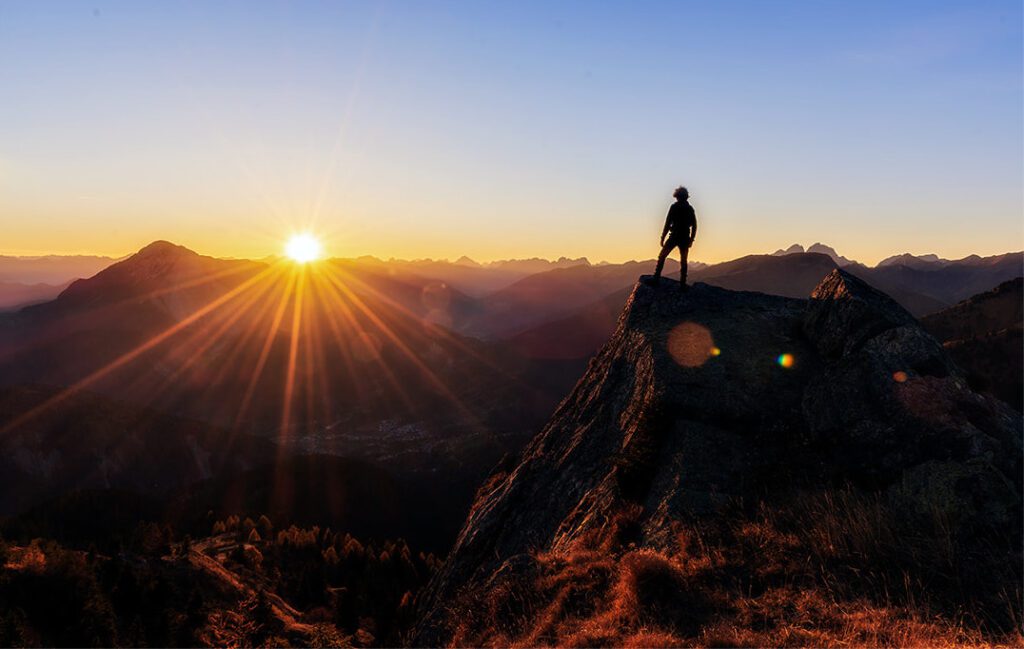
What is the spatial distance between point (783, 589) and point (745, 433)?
18.2ft

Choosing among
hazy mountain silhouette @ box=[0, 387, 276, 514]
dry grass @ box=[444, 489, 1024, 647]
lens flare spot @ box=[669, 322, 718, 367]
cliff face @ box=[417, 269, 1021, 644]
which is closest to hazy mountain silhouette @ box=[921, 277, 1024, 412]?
cliff face @ box=[417, 269, 1021, 644]

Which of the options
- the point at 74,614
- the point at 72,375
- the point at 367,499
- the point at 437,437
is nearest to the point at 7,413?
the point at 72,375

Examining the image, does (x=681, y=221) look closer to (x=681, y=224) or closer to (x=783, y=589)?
(x=681, y=224)

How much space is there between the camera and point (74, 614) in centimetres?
1579

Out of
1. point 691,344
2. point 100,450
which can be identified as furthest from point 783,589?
point 100,450

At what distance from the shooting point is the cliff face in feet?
31.1

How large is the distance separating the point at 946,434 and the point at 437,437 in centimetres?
18093

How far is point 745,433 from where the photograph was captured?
12.2 metres

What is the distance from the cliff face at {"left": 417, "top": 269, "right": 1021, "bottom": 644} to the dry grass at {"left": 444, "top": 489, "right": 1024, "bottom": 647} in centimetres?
69

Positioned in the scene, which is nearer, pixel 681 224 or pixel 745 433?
pixel 745 433

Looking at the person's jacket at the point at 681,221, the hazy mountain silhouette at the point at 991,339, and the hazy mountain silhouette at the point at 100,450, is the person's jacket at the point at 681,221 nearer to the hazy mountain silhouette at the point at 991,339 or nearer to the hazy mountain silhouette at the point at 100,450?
the hazy mountain silhouette at the point at 991,339

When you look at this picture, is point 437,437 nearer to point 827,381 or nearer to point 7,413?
point 7,413

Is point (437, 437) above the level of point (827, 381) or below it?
below

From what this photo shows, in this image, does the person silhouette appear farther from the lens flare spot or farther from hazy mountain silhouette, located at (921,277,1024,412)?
hazy mountain silhouette, located at (921,277,1024,412)
